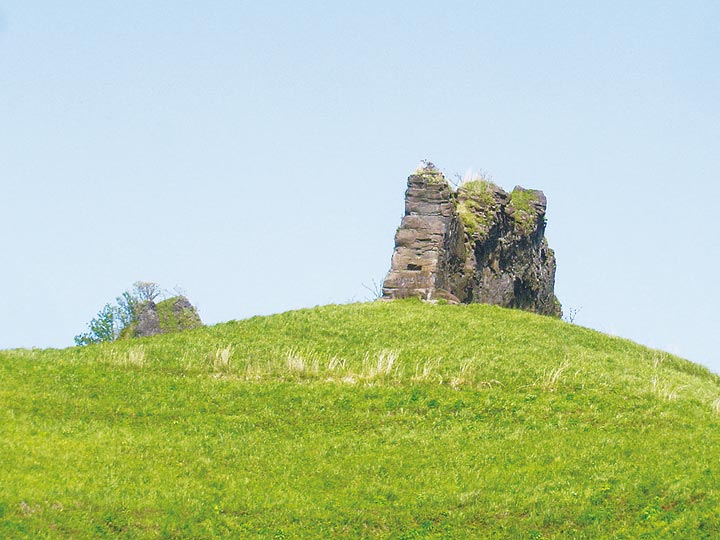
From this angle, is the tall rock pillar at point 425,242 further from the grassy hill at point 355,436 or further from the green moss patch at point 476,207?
the grassy hill at point 355,436

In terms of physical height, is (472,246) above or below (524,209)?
below

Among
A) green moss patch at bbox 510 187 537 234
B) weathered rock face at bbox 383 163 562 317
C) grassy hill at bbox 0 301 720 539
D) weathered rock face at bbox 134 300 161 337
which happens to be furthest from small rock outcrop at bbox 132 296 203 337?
grassy hill at bbox 0 301 720 539

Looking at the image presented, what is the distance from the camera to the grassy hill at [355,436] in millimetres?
20234

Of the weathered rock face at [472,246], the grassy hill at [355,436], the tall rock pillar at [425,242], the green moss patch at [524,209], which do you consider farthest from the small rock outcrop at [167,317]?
the grassy hill at [355,436]

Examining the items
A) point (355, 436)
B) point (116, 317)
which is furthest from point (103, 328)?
point (355, 436)

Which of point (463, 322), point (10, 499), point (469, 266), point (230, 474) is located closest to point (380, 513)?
point (230, 474)

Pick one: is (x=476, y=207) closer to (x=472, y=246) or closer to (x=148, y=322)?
(x=472, y=246)

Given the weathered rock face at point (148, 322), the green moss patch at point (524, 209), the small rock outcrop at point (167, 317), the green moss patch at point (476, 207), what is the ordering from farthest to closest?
the small rock outcrop at point (167, 317), the weathered rock face at point (148, 322), the green moss patch at point (524, 209), the green moss patch at point (476, 207)

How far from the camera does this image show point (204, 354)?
111 feet

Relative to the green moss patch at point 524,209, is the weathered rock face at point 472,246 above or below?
below

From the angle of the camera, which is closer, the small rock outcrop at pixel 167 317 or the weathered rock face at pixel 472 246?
the weathered rock face at pixel 472 246

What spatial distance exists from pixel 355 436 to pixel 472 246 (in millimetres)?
24993

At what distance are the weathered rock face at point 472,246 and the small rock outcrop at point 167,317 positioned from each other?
2170cm

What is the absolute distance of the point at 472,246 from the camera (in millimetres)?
49719
